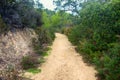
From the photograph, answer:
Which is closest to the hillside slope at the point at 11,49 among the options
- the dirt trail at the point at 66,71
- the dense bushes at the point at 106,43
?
the dirt trail at the point at 66,71

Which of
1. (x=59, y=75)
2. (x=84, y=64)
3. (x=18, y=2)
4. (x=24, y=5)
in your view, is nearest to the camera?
(x=59, y=75)

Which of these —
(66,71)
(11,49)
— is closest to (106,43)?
(66,71)

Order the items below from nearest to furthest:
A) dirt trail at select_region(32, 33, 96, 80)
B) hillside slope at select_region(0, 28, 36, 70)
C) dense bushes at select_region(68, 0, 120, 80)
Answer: dense bushes at select_region(68, 0, 120, 80) < dirt trail at select_region(32, 33, 96, 80) < hillside slope at select_region(0, 28, 36, 70)

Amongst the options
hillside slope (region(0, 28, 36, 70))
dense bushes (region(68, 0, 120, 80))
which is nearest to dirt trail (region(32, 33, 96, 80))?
dense bushes (region(68, 0, 120, 80))

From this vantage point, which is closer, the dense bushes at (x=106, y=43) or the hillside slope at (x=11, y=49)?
the dense bushes at (x=106, y=43)

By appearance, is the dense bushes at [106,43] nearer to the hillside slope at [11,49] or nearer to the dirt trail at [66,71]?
the dirt trail at [66,71]

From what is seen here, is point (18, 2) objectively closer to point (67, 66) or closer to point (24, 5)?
point (24, 5)

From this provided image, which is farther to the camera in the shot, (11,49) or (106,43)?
(11,49)

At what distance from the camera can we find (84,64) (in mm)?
14711

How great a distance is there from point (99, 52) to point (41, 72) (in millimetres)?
3904

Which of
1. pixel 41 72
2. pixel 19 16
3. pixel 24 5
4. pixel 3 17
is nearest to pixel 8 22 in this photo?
pixel 3 17

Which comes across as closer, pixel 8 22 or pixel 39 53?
pixel 8 22

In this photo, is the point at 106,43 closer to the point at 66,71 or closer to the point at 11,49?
the point at 66,71

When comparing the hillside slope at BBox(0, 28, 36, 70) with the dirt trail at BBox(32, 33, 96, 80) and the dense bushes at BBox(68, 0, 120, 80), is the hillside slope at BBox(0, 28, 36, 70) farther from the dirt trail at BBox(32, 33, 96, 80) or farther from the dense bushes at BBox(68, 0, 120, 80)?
the dense bushes at BBox(68, 0, 120, 80)
